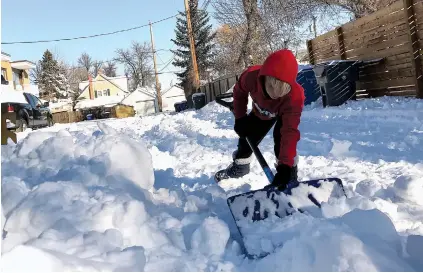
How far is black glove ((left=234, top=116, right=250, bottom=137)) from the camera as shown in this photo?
3834 millimetres

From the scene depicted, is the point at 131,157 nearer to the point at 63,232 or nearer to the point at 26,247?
the point at 63,232

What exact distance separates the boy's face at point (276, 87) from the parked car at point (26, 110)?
11688 mm

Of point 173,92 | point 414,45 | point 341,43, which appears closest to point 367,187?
point 414,45

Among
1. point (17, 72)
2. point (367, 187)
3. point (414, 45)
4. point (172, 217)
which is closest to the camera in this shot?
point (172, 217)

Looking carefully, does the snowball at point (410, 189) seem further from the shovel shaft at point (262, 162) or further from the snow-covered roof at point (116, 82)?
the snow-covered roof at point (116, 82)

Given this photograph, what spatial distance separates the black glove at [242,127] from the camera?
151 inches

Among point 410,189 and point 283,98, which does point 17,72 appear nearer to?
point 283,98

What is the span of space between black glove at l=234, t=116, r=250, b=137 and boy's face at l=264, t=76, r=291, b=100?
671 mm

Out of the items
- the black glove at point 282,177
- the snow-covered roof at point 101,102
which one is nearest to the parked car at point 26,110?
the black glove at point 282,177

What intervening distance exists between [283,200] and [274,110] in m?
0.99

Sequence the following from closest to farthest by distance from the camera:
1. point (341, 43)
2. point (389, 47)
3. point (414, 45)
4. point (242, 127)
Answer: point (242, 127) → point (414, 45) → point (389, 47) → point (341, 43)

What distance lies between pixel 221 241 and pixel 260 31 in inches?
825

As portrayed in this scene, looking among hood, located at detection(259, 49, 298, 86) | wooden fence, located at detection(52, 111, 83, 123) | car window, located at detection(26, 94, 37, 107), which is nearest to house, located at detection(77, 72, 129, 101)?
wooden fence, located at detection(52, 111, 83, 123)

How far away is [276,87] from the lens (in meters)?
3.11
